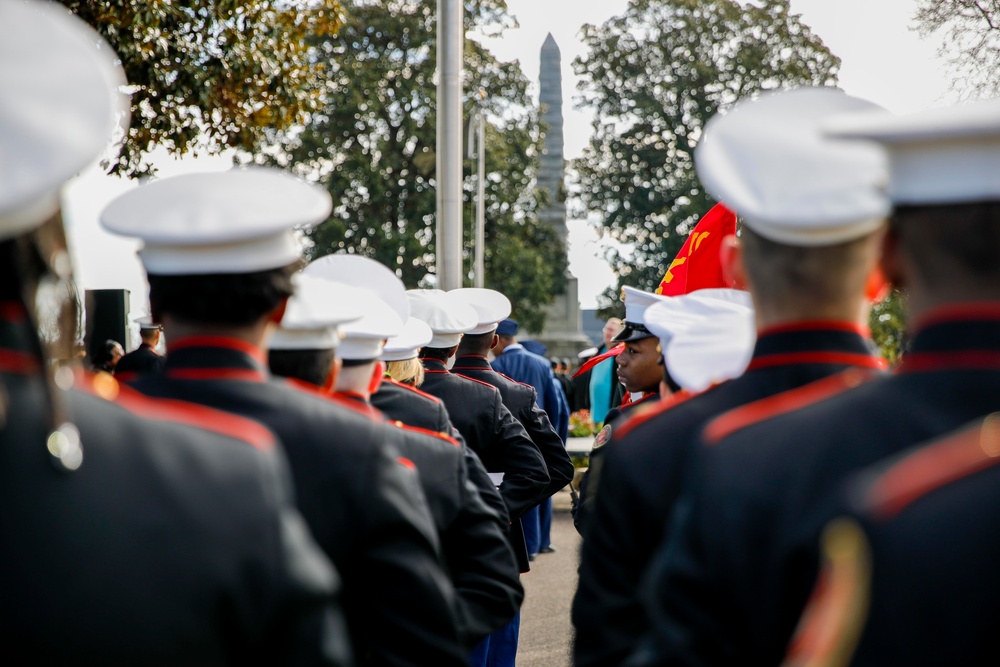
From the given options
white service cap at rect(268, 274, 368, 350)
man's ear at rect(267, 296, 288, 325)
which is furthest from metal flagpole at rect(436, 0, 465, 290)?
man's ear at rect(267, 296, 288, 325)

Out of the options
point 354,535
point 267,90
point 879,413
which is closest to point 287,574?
point 354,535

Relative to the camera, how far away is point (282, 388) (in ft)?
7.37

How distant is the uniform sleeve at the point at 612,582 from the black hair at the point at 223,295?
0.70 m

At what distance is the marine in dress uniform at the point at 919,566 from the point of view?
4.38ft

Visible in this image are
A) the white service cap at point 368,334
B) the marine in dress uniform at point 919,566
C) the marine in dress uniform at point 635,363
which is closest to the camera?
the marine in dress uniform at point 919,566

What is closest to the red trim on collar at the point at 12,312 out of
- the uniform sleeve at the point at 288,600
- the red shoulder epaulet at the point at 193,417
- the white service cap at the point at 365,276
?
the red shoulder epaulet at the point at 193,417

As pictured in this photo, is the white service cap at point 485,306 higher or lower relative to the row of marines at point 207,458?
lower

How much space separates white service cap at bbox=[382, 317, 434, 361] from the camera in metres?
4.52

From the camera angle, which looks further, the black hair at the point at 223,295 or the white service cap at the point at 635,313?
the white service cap at the point at 635,313

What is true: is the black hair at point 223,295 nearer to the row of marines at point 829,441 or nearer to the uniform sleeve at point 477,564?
the row of marines at point 829,441

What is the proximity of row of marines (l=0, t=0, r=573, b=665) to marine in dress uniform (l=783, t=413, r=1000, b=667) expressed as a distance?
0.72m

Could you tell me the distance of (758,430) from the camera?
1.71 m

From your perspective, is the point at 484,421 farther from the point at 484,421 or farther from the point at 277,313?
the point at 277,313

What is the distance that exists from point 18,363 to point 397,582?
924 millimetres
